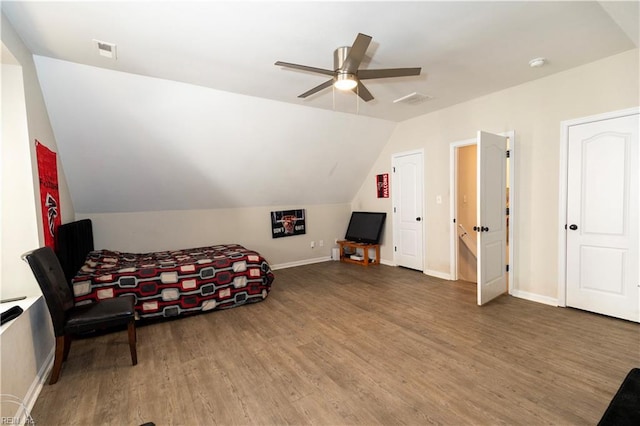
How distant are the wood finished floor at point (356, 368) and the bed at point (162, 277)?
9.6 inches

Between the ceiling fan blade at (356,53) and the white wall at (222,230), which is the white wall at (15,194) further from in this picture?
the ceiling fan blade at (356,53)

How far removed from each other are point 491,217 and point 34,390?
458 cm

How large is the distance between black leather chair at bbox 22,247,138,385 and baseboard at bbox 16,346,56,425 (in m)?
0.08

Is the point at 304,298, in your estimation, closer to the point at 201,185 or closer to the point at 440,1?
the point at 201,185

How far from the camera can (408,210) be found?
5266mm

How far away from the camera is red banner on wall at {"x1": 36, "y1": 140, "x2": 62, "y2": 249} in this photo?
262 cm

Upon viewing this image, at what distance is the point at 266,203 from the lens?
5.57 m

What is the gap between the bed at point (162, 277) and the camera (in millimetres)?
3107

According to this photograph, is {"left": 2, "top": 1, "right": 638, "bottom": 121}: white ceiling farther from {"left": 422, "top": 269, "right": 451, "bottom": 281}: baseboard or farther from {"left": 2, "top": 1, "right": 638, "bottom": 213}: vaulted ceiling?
{"left": 422, "top": 269, "right": 451, "bottom": 281}: baseboard

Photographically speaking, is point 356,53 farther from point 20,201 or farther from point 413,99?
point 20,201

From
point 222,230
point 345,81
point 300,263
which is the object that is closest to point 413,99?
point 345,81

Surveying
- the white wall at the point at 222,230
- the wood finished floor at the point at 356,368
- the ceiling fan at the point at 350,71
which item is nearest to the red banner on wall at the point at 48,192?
the wood finished floor at the point at 356,368

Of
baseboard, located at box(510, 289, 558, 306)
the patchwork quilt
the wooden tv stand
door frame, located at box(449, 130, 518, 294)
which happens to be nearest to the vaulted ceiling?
door frame, located at box(449, 130, 518, 294)

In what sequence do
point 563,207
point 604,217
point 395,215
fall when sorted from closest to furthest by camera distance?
point 604,217 < point 563,207 < point 395,215
